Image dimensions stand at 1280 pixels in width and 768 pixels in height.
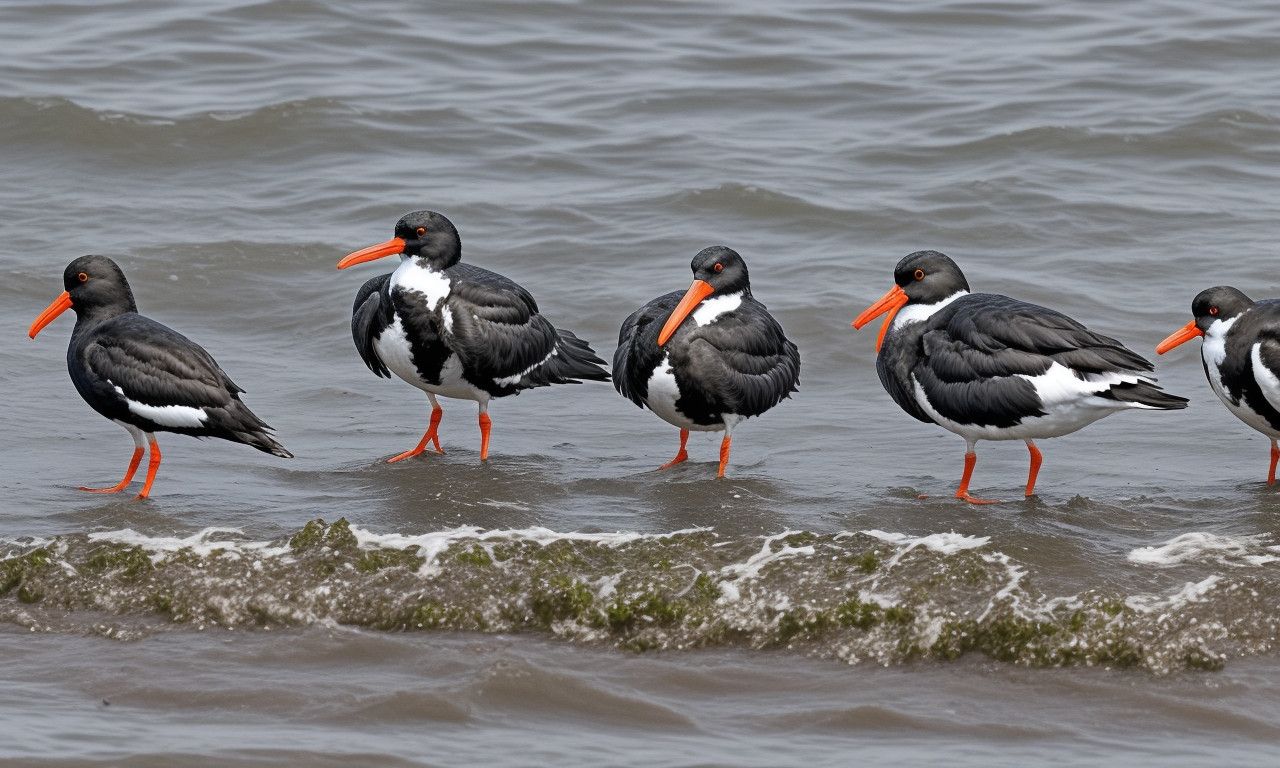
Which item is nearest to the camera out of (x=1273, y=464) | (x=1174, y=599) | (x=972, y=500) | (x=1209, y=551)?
(x=1174, y=599)

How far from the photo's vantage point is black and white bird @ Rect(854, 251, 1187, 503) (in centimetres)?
711

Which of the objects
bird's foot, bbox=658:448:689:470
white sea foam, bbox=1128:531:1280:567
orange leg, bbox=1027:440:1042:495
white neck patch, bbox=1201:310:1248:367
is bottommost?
bird's foot, bbox=658:448:689:470

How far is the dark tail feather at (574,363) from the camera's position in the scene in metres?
9.00

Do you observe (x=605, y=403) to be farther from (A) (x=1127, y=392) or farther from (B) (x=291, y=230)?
(B) (x=291, y=230)

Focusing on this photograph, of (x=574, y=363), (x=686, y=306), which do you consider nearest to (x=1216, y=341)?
(x=686, y=306)

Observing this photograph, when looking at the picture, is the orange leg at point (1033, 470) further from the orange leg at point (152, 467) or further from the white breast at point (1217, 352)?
the orange leg at point (152, 467)

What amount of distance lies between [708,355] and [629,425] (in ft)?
4.84

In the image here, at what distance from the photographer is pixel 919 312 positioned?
26.2 ft

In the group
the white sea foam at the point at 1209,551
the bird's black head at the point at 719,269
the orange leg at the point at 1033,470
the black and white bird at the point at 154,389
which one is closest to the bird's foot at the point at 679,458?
the bird's black head at the point at 719,269

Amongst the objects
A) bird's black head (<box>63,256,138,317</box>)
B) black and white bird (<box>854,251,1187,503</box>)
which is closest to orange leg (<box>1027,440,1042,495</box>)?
black and white bird (<box>854,251,1187,503</box>)

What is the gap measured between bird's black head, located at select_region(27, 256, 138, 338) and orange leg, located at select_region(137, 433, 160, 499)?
0.78m

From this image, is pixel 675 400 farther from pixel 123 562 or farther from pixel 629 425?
pixel 123 562

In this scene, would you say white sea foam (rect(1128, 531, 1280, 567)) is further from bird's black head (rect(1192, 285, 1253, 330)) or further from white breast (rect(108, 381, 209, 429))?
white breast (rect(108, 381, 209, 429))

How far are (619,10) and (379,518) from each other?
13.0 m
